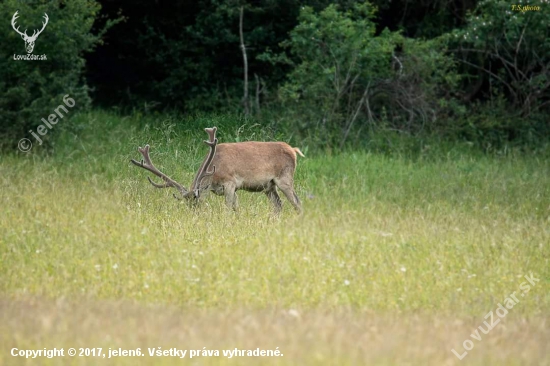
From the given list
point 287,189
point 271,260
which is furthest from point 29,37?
point 271,260

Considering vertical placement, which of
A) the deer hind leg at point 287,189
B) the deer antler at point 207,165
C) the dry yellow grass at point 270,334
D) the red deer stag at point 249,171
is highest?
the dry yellow grass at point 270,334

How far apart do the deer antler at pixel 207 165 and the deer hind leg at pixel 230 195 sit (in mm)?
301

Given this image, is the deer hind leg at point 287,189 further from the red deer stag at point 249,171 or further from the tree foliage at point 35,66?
the tree foliage at point 35,66

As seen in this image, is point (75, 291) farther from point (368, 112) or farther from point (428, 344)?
point (368, 112)

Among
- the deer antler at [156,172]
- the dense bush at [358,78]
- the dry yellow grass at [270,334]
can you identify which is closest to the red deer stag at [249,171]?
the deer antler at [156,172]

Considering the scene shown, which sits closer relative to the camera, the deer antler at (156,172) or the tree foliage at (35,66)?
the deer antler at (156,172)

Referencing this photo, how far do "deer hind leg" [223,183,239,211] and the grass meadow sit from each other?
225 millimetres

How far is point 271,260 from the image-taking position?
7.60m

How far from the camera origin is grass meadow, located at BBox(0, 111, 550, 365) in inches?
206

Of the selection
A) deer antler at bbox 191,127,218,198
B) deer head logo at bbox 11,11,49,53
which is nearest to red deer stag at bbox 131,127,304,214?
deer antler at bbox 191,127,218,198

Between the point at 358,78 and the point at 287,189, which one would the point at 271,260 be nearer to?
the point at 287,189

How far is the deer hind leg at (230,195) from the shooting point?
9977mm

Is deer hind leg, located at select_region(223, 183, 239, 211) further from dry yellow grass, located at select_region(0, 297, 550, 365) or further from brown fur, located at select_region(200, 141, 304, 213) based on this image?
dry yellow grass, located at select_region(0, 297, 550, 365)

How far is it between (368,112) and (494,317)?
31.9 ft
